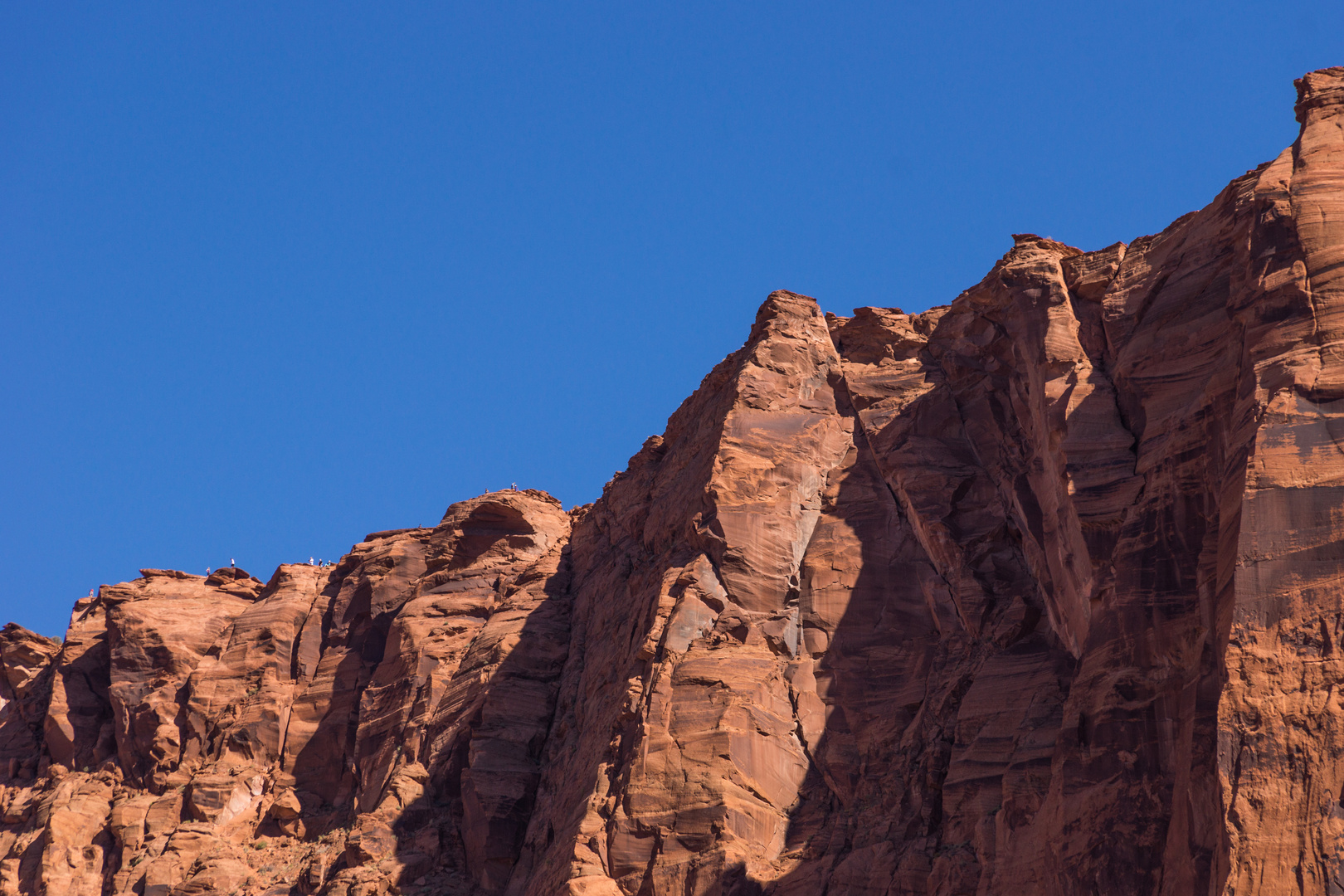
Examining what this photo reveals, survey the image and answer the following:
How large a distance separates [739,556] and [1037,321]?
36.0ft

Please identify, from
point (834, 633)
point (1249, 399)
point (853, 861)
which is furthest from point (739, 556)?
point (1249, 399)

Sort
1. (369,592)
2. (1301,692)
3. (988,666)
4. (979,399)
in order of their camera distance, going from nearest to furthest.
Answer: (1301,692)
(988,666)
(979,399)
(369,592)

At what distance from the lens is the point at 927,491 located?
4356 centimetres

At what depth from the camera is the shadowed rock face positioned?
27.9 metres

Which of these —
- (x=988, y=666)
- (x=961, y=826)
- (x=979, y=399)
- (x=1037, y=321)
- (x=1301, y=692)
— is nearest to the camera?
(x=1301, y=692)

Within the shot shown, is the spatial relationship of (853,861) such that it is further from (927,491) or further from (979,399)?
(979,399)

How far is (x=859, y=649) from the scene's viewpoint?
141ft

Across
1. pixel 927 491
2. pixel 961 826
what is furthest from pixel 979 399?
pixel 961 826

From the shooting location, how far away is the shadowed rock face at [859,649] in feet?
91.7

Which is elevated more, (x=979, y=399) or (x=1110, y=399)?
(x=979, y=399)

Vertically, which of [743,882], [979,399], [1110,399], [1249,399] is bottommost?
[743,882]

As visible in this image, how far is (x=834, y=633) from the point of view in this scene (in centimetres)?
4378

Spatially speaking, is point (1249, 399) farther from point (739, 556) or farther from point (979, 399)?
point (739, 556)

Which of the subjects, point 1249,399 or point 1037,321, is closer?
point 1249,399
